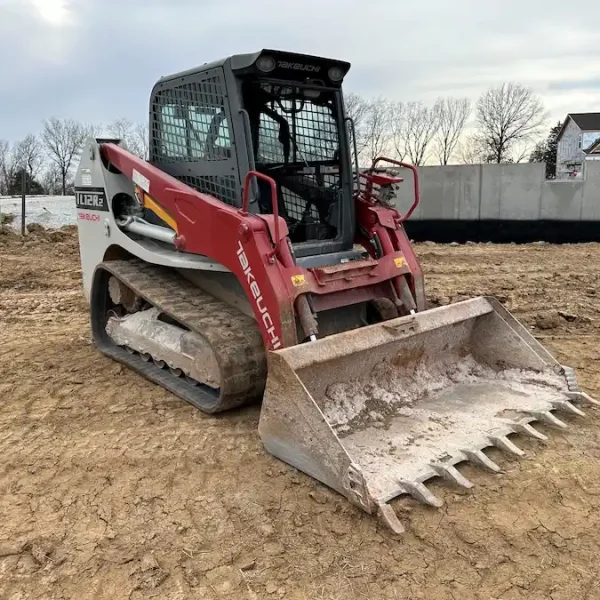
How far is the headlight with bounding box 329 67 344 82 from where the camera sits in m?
4.38

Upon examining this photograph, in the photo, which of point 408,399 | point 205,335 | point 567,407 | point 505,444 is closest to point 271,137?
point 205,335

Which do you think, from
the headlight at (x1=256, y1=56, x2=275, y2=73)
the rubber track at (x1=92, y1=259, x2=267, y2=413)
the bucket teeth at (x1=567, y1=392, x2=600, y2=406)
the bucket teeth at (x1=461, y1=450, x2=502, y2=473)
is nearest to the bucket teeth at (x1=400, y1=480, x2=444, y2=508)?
the bucket teeth at (x1=461, y1=450, x2=502, y2=473)

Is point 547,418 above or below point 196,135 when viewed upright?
below

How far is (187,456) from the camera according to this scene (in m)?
3.59

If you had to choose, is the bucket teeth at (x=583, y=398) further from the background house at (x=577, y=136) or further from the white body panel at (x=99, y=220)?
the background house at (x=577, y=136)

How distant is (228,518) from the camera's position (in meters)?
3.00

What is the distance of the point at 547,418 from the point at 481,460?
715mm

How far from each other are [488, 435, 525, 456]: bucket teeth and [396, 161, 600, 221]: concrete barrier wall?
34.6ft

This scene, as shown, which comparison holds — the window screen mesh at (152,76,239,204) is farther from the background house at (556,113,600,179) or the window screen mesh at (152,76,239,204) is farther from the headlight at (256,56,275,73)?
the background house at (556,113,600,179)

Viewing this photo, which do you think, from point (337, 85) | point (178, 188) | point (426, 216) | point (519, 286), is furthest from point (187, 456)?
point (426, 216)

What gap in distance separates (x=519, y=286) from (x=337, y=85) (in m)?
4.79

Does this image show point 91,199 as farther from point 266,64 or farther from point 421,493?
point 421,493

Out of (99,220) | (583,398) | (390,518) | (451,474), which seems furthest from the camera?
(99,220)

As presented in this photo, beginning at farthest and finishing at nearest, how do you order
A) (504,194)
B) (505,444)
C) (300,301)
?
→ (504,194) → (300,301) → (505,444)
